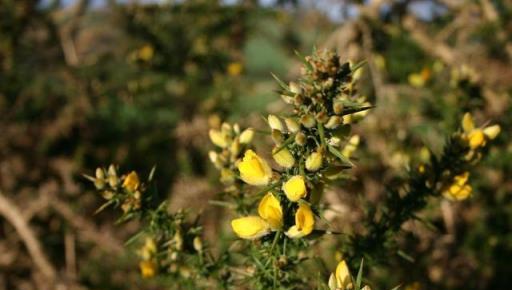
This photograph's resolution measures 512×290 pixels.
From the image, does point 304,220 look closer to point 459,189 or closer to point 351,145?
point 351,145

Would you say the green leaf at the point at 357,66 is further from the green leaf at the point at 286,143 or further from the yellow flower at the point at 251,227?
the yellow flower at the point at 251,227

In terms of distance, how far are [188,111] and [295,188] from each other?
2.50 meters

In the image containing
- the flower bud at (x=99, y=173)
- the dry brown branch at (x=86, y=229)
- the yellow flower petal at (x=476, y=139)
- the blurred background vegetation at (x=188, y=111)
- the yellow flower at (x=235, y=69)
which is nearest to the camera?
the flower bud at (x=99, y=173)

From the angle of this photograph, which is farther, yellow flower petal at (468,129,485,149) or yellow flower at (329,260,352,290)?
yellow flower petal at (468,129,485,149)

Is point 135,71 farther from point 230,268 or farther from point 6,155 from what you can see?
point 230,268

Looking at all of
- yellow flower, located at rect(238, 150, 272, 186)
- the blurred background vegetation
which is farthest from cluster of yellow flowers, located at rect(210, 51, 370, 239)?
the blurred background vegetation

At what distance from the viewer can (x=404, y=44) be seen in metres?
3.65

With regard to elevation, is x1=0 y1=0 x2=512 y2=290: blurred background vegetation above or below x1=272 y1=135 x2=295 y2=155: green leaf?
below

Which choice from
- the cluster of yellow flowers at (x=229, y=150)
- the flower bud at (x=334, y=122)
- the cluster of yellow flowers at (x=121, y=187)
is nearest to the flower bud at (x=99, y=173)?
the cluster of yellow flowers at (x=121, y=187)

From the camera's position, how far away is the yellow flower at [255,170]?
0.89 metres

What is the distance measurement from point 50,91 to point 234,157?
247cm

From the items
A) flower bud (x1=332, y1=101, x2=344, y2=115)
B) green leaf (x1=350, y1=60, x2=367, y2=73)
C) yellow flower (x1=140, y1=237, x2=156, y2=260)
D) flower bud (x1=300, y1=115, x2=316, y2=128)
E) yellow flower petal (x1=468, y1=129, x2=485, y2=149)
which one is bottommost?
yellow flower (x1=140, y1=237, x2=156, y2=260)

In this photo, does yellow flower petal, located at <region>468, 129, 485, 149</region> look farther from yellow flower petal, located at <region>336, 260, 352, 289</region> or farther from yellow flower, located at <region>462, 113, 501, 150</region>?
yellow flower petal, located at <region>336, 260, 352, 289</region>

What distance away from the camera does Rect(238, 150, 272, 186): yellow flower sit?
35.2 inches
